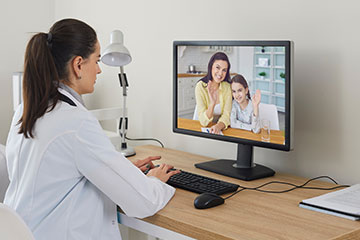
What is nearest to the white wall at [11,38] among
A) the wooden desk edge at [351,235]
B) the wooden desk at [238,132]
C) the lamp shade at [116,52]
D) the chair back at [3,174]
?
the lamp shade at [116,52]

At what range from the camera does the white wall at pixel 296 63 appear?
5.88ft

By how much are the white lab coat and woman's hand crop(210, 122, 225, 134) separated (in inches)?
20.9

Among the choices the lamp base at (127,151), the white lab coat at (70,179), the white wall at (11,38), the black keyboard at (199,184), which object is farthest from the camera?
the white wall at (11,38)

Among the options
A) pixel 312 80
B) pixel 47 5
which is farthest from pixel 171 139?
pixel 47 5

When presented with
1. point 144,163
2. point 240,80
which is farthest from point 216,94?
point 144,163

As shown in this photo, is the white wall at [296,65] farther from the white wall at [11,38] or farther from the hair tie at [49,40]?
the hair tie at [49,40]

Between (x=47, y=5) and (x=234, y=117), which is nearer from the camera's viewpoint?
(x=234, y=117)

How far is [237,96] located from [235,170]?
281 millimetres

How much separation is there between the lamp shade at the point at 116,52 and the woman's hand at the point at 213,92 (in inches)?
16.0

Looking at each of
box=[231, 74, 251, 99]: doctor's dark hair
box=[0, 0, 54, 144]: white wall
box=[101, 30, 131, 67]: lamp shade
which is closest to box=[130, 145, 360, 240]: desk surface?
box=[231, 74, 251, 99]: doctor's dark hair

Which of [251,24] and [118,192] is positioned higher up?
[251,24]

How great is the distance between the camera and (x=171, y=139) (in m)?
2.48

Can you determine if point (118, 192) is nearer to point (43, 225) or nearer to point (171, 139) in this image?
point (43, 225)

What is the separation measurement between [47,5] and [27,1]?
13cm
